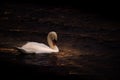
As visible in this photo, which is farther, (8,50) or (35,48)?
(8,50)

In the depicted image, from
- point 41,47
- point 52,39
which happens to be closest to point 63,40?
point 52,39

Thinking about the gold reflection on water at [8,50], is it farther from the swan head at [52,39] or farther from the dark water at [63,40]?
the swan head at [52,39]

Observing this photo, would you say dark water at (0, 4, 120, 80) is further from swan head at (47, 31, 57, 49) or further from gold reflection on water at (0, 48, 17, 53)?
swan head at (47, 31, 57, 49)

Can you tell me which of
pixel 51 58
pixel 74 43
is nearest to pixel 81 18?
pixel 74 43

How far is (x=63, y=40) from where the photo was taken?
1448 centimetres

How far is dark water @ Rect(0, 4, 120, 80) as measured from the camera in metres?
12.1

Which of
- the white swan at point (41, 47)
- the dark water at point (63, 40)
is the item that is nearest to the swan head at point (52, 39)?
the white swan at point (41, 47)

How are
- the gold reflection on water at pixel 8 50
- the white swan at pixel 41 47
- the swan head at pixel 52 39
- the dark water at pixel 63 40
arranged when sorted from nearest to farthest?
the dark water at pixel 63 40 < the white swan at pixel 41 47 < the gold reflection on water at pixel 8 50 < the swan head at pixel 52 39

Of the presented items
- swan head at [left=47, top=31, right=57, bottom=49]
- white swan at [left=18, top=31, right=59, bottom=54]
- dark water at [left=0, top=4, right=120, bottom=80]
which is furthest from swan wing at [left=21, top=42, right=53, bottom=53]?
swan head at [left=47, top=31, right=57, bottom=49]

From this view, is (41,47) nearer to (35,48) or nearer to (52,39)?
(35,48)

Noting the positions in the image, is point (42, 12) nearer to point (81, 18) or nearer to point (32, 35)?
point (81, 18)

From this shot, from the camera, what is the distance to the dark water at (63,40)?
478 inches

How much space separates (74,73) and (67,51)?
1.49 meters

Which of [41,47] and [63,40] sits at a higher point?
[63,40]
